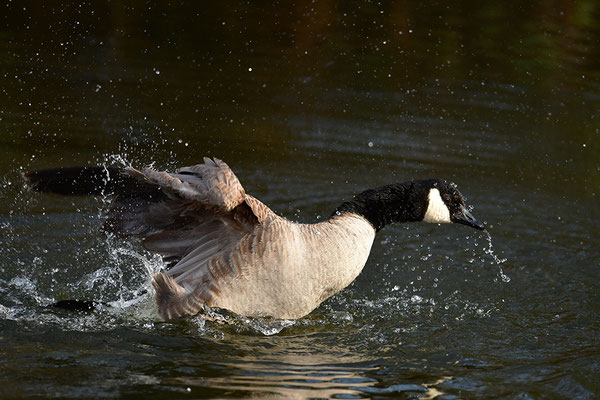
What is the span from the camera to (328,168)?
904cm

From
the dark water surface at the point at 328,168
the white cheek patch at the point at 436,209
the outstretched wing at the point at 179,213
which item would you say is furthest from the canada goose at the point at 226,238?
the white cheek patch at the point at 436,209

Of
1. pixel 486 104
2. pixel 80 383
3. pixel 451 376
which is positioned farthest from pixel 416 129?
pixel 80 383

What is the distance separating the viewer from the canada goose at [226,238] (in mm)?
5598

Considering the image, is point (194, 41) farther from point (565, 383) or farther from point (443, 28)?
point (565, 383)

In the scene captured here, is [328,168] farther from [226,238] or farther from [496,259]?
[226,238]

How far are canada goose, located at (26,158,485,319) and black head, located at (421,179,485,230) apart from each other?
0.48 metres

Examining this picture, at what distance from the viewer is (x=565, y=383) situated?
16.7 ft

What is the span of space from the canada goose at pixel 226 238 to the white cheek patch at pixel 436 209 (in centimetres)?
46

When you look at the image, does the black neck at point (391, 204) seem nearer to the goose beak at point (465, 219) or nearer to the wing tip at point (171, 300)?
the goose beak at point (465, 219)

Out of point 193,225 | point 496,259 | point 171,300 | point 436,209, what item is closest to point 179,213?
point 193,225

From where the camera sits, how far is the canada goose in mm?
5598

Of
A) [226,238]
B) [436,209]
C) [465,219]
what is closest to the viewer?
[226,238]

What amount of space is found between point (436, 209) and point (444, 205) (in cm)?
7

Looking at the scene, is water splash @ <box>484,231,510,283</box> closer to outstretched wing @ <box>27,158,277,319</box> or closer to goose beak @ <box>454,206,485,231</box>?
goose beak @ <box>454,206,485,231</box>
